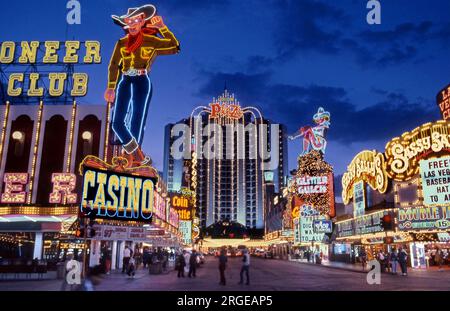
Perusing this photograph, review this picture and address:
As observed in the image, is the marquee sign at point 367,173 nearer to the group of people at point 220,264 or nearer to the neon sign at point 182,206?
the group of people at point 220,264

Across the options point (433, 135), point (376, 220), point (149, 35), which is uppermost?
point (149, 35)

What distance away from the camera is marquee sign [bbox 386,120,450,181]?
3616cm

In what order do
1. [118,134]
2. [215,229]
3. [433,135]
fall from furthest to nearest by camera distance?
1. [215,229]
2. [118,134]
3. [433,135]

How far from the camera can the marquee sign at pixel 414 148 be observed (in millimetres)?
36156

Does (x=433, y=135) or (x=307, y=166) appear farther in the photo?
(x=307, y=166)

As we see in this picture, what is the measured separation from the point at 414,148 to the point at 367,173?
7.26 m

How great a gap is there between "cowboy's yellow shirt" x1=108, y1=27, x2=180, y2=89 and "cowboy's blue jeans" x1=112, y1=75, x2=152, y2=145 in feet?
5.92

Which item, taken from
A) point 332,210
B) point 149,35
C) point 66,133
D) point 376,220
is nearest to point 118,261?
point 66,133

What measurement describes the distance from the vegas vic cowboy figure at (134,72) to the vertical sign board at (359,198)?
22.3 m

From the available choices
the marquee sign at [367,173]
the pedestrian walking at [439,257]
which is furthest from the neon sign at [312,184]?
the pedestrian walking at [439,257]
